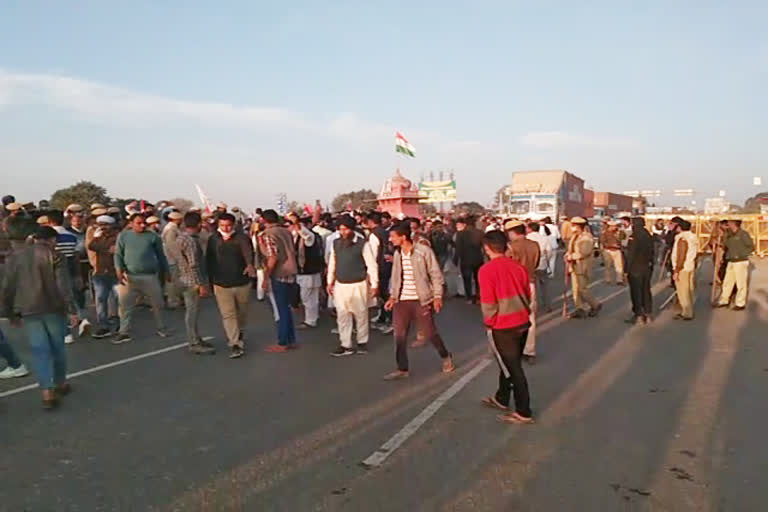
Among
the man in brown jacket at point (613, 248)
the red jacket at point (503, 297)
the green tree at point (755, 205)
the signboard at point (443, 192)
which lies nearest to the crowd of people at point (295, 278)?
the red jacket at point (503, 297)

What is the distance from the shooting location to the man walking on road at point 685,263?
10.2m

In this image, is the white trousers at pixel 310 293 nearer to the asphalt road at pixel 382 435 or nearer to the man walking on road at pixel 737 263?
the asphalt road at pixel 382 435

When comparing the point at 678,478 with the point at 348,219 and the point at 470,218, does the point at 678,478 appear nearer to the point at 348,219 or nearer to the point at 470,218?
the point at 348,219

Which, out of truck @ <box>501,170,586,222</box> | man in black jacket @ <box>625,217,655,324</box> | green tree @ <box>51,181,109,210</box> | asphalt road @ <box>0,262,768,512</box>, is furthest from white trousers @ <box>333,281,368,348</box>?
green tree @ <box>51,181,109,210</box>

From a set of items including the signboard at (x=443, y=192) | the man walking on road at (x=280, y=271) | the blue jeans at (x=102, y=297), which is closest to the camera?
the man walking on road at (x=280, y=271)

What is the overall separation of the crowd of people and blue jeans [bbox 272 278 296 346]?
2 cm

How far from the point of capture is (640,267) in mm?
9961

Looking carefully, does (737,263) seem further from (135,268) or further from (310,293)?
(135,268)

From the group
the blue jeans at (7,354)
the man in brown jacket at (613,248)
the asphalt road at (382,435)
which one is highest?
the man in brown jacket at (613,248)

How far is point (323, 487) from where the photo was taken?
12.7ft

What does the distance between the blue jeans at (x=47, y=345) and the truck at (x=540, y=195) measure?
89.9 feet

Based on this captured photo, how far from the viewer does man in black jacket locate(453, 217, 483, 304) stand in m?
12.7

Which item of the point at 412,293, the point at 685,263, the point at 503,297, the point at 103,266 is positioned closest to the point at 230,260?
the point at 412,293

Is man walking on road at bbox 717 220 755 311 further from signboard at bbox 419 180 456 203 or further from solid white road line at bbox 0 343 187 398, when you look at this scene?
signboard at bbox 419 180 456 203
